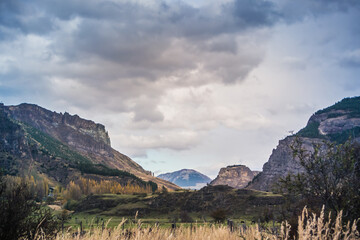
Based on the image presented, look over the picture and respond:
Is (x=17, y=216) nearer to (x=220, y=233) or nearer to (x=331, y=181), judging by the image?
(x=220, y=233)

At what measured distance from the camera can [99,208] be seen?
11250cm

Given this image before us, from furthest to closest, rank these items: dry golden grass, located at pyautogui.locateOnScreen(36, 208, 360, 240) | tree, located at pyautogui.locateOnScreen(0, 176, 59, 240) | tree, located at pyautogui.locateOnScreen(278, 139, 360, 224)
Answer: tree, located at pyautogui.locateOnScreen(278, 139, 360, 224)
tree, located at pyautogui.locateOnScreen(0, 176, 59, 240)
dry golden grass, located at pyautogui.locateOnScreen(36, 208, 360, 240)

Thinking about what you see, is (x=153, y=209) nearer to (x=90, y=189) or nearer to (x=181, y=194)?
(x=181, y=194)

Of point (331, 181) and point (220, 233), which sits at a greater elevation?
point (331, 181)

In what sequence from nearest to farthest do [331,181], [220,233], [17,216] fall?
[220,233] < [17,216] < [331,181]

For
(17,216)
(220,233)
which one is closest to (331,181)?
(220,233)

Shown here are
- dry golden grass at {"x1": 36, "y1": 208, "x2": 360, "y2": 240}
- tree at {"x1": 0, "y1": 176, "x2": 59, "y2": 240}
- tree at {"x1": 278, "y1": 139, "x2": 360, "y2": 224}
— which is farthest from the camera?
tree at {"x1": 278, "y1": 139, "x2": 360, "y2": 224}

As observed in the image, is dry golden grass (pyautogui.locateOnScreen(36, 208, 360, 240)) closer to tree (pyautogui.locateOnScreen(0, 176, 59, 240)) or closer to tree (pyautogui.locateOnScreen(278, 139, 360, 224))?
tree (pyautogui.locateOnScreen(0, 176, 59, 240))

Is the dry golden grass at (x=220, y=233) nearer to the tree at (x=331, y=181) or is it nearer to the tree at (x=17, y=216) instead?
the tree at (x=17, y=216)

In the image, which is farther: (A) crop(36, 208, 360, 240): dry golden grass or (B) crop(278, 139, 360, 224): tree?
(B) crop(278, 139, 360, 224): tree

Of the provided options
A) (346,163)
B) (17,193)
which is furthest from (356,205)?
(17,193)

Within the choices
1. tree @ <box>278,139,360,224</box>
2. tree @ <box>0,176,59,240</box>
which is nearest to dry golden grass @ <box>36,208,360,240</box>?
tree @ <box>0,176,59,240</box>

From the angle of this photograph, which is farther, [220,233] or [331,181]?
[331,181]

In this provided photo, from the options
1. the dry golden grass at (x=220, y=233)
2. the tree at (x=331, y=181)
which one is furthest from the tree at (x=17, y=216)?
the tree at (x=331, y=181)
